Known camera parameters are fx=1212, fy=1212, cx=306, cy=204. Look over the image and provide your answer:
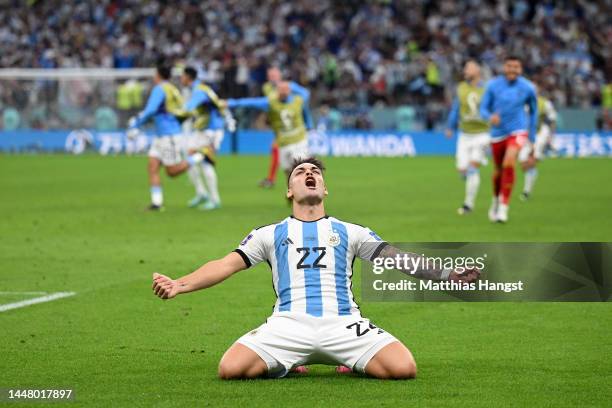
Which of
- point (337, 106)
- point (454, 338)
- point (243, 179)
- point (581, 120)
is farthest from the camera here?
point (337, 106)

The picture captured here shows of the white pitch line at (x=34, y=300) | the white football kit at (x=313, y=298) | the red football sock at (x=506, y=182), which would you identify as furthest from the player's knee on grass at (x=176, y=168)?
the white football kit at (x=313, y=298)

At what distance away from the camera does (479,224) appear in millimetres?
18797

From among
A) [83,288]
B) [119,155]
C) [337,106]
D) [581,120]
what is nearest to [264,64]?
[337,106]

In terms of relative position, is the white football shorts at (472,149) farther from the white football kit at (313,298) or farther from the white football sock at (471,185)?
the white football kit at (313,298)

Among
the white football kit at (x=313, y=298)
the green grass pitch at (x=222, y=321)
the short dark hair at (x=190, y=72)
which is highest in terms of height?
the short dark hair at (x=190, y=72)

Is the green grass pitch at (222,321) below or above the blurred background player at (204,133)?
below

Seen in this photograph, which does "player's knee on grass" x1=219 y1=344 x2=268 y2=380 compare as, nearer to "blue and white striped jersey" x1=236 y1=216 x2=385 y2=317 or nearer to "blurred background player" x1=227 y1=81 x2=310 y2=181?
"blue and white striped jersey" x1=236 y1=216 x2=385 y2=317

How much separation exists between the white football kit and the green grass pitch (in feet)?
0.73

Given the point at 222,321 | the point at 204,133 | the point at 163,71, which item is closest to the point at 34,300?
the point at 222,321

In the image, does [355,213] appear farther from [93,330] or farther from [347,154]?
[347,154]

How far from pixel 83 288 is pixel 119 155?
28.8 m

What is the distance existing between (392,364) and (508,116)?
11.9m

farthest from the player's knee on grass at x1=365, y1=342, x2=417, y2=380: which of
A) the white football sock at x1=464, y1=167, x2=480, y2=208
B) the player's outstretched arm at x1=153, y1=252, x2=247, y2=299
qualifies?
the white football sock at x1=464, y1=167, x2=480, y2=208

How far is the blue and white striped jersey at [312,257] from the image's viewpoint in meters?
7.88
